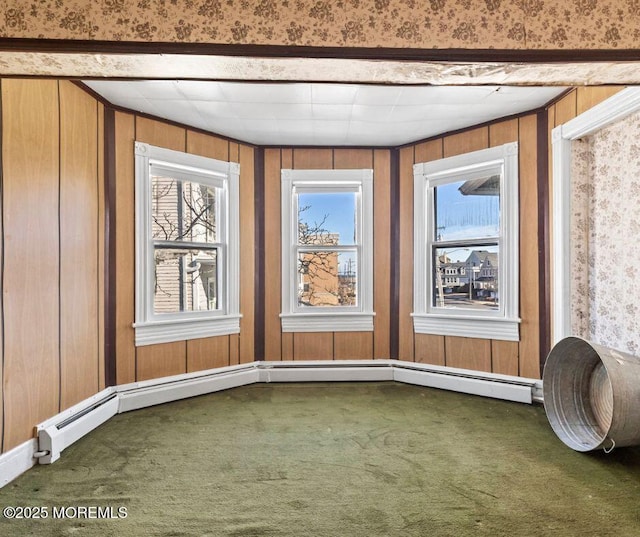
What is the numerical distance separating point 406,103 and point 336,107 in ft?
1.84

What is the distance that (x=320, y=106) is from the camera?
3271mm

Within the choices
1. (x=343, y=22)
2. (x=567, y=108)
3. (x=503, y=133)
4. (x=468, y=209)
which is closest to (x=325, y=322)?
(x=468, y=209)

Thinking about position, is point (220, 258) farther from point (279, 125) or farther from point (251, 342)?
point (279, 125)

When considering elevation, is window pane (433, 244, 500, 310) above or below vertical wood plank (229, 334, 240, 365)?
above

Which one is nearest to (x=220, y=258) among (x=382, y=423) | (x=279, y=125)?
(x=279, y=125)

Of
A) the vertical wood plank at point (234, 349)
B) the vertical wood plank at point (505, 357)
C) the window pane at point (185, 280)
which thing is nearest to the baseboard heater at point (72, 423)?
the window pane at point (185, 280)

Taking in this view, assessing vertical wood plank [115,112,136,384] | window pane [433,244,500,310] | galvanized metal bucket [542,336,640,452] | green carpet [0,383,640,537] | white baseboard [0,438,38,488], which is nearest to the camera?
green carpet [0,383,640,537]

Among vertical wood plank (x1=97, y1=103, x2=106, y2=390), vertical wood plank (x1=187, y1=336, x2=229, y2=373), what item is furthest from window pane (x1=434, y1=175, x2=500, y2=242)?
vertical wood plank (x1=97, y1=103, x2=106, y2=390)

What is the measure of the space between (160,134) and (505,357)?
3.67m

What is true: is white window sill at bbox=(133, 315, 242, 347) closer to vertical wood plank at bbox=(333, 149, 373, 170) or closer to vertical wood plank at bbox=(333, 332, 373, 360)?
vertical wood plank at bbox=(333, 332, 373, 360)

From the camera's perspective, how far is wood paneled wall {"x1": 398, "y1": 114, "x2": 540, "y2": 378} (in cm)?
347

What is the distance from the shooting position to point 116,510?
1960 millimetres

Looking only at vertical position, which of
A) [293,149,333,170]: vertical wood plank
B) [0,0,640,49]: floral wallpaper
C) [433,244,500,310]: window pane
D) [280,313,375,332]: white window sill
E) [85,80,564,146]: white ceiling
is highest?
[85,80,564,146]: white ceiling

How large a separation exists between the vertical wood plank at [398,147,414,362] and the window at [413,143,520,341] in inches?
2.9
